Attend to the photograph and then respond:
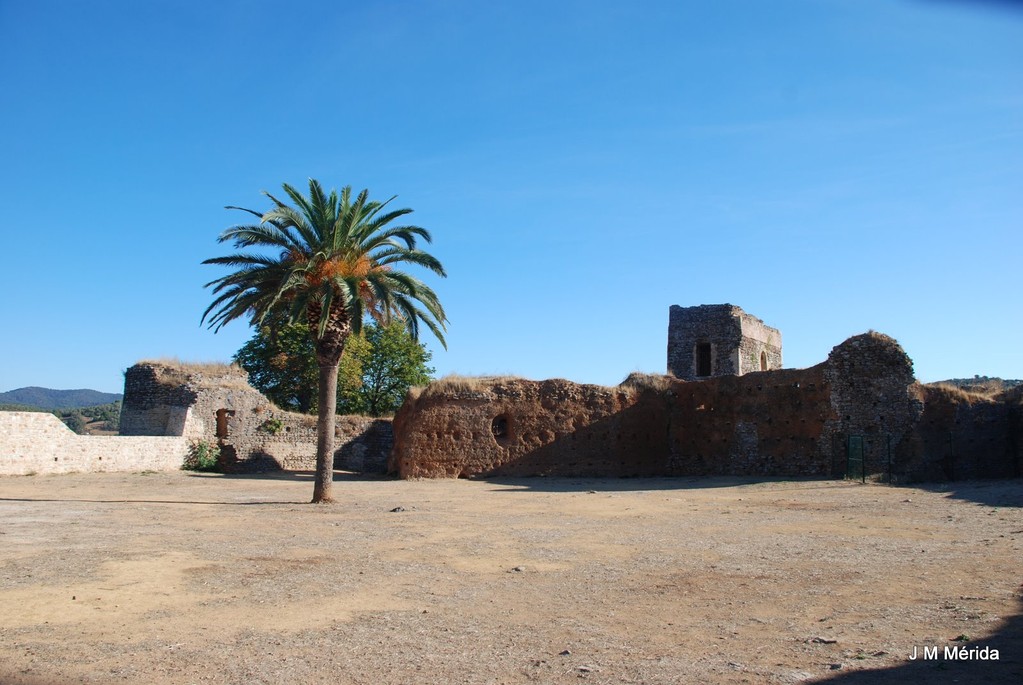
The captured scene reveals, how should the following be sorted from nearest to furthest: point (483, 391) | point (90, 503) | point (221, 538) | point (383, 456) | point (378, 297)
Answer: point (221, 538) → point (90, 503) → point (378, 297) → point (483, 391) → point (383, 456)

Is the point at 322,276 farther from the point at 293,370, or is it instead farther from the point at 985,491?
the point at 293,370

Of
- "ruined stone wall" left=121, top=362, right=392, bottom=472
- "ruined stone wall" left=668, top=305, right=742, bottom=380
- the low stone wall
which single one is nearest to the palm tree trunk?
the low stone wall

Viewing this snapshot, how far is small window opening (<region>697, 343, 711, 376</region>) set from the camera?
3681 centimetres

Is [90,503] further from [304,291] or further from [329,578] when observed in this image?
[329,578]

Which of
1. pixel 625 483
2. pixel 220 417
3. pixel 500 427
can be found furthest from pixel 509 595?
pixel 220 417

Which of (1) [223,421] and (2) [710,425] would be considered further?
(1) [223,421]

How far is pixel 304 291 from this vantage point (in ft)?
56.6

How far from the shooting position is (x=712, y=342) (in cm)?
3606

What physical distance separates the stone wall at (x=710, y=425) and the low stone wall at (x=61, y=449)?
7734mm

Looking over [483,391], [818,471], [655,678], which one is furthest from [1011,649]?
[483,391]

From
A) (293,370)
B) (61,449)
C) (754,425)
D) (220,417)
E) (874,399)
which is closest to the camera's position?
(874,399)

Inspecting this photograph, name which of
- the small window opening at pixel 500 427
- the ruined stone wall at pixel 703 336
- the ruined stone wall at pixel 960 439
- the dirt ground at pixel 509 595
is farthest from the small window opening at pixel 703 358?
the dirt ground at pixel 509 595

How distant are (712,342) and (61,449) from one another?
25.0 metres

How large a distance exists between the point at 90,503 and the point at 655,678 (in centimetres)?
1432
